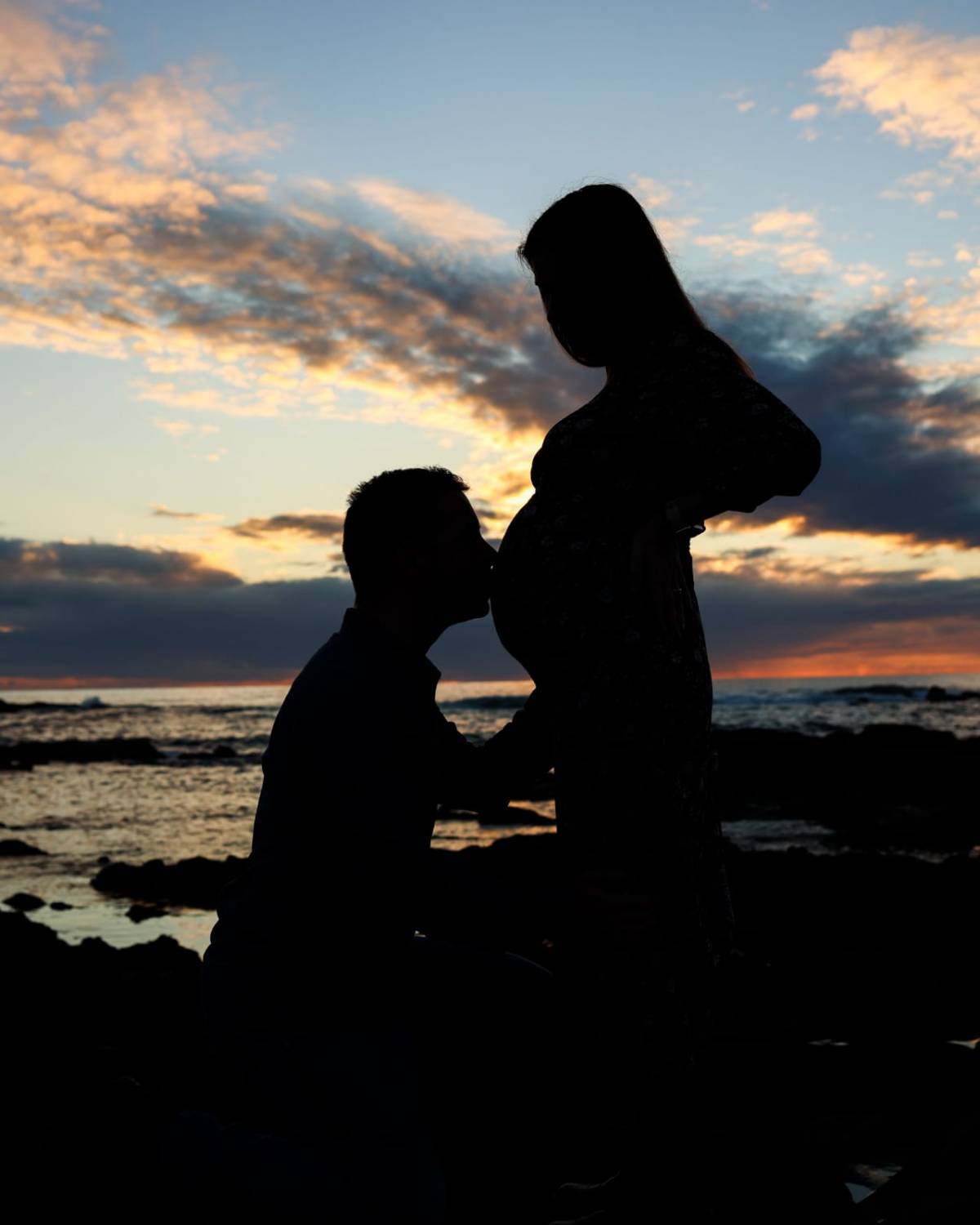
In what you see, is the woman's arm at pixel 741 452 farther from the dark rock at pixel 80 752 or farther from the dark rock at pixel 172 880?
the dark rock at pixel 80 752

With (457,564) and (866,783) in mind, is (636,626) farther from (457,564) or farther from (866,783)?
(866,783)

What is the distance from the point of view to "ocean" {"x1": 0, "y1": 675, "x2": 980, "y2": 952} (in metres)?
11.3

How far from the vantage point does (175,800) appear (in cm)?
2203

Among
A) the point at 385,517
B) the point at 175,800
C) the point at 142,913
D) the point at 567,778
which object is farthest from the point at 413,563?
the point at 175,800

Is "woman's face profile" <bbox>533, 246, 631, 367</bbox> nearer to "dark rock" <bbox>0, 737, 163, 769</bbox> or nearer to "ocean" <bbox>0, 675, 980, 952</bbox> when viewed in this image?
"ocean" <bbox>0, 675, 980, 952</bbox>

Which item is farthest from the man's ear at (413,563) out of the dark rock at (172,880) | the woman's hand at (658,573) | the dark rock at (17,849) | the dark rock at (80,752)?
the dark rock at (80,752)

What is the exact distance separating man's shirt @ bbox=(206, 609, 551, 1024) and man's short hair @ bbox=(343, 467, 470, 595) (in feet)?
0.73

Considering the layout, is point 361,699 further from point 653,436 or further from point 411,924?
point 653,436

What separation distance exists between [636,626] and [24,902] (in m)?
10.1

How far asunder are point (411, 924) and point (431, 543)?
104 centimetres

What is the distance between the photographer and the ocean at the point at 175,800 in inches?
446

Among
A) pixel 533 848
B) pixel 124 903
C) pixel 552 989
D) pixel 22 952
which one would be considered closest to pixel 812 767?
pixel 533 848

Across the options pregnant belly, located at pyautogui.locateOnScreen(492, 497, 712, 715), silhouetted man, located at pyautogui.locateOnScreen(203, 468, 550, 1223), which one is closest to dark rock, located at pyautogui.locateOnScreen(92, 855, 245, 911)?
silhouetted man, located at pyautogui.locateOnScreen(203, 468, 550, 1223)

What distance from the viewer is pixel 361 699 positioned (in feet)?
8.69
